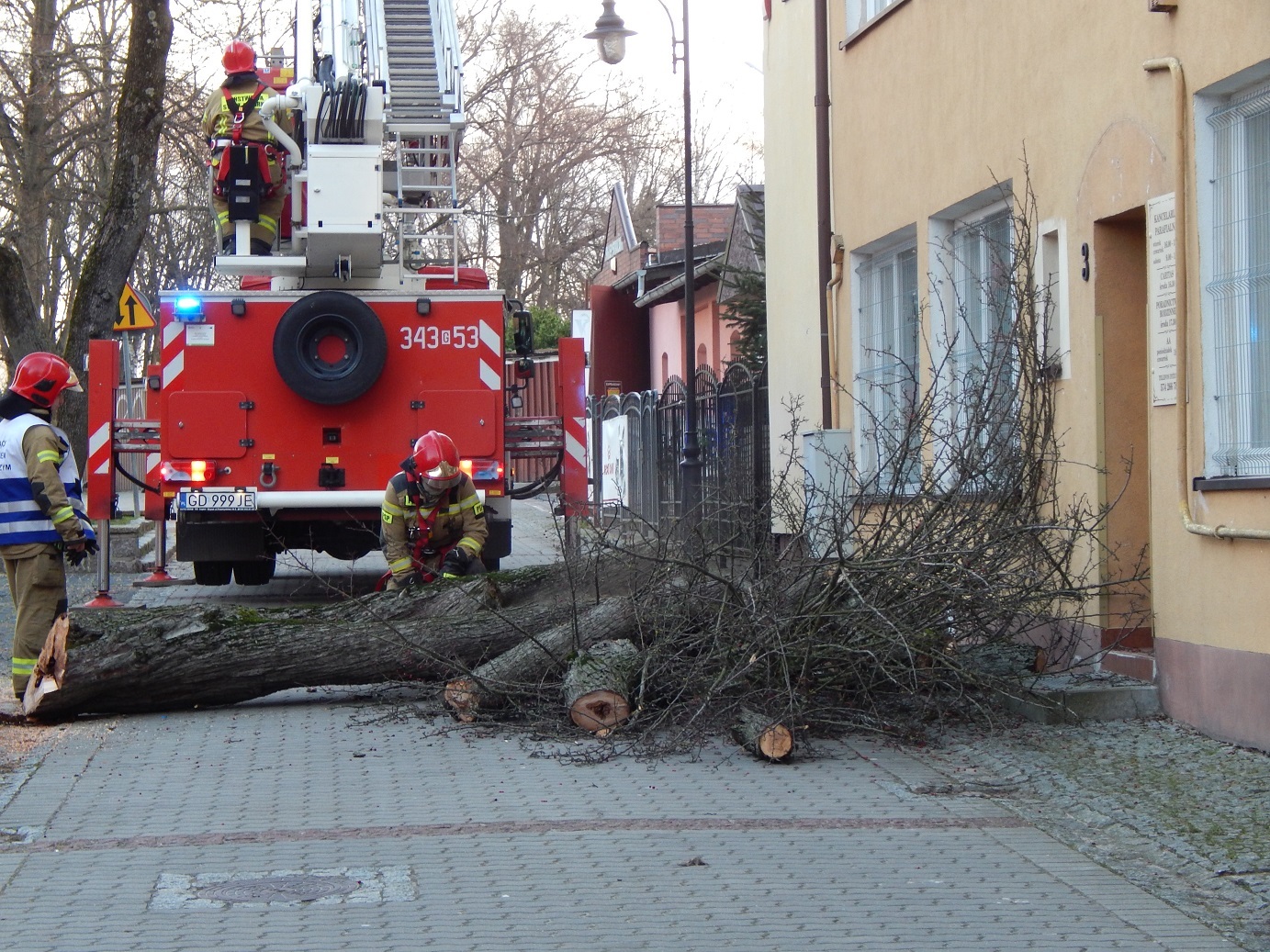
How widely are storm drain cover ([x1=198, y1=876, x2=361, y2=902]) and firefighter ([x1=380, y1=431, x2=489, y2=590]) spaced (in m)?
4.95

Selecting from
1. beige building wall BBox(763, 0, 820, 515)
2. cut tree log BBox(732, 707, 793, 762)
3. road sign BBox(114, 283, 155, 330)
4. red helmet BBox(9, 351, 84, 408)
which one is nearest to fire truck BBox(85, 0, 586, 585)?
beige building wall BBox(763, 0, 820, 515)

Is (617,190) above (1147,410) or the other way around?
above


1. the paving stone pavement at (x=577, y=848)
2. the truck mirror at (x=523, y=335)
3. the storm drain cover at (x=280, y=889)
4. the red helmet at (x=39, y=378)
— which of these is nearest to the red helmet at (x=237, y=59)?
the truck mirror at (x=523, y=335)

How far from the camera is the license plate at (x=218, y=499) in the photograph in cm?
1207

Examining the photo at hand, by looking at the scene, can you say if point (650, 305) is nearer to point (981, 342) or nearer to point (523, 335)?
point (523, 335)

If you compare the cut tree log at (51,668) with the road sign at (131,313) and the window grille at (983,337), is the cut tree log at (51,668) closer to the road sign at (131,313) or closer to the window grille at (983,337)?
the window grille at (983,337)

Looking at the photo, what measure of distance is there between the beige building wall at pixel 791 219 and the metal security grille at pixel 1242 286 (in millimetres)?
5818

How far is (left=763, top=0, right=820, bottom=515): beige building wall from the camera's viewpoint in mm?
13555

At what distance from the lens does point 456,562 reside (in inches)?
409

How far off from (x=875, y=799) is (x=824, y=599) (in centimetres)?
139

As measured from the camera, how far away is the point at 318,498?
12359mm

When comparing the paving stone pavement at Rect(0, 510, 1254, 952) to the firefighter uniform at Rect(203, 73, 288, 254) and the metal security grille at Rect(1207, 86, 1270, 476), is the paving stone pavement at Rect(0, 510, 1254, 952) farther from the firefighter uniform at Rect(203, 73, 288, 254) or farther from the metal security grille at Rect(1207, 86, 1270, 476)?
the firefighter uniform at Rect(203, 73, 288, 254)

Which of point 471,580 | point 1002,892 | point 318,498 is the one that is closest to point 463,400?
point 318,498

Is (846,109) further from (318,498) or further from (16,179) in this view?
(16,179)
